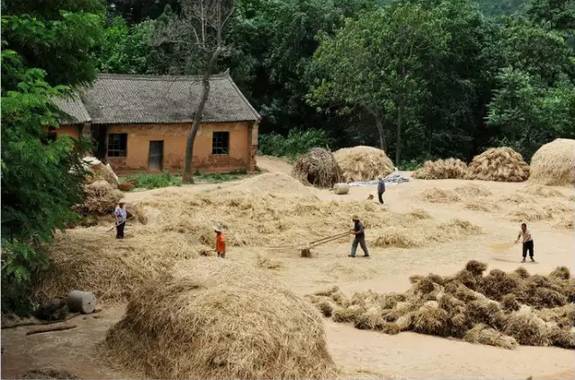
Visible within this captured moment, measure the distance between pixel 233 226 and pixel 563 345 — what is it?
1219 centimetres

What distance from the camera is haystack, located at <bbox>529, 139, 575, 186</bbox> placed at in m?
38.5

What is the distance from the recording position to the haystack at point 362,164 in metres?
41.1

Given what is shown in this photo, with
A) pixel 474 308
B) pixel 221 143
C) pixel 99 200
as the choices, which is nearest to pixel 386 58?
pixel 221 143

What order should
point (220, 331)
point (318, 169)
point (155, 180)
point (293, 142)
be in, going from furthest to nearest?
point (293, 142) → point (318, 169) → point (155, 180) → point (220, 331)

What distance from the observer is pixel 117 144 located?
41938 millimetres

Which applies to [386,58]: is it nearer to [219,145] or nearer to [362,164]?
[362,164]

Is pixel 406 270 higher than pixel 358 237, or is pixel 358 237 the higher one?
pixel 358 237

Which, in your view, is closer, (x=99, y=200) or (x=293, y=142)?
(x=99, y=200)

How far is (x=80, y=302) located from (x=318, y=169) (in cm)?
2253

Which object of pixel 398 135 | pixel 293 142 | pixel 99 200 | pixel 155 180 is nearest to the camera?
pixel 99 200

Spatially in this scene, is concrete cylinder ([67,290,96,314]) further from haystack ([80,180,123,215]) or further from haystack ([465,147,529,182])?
haystack ([465,147,529,182])

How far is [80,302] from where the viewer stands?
18422 mm

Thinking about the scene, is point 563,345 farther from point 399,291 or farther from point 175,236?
point 175,236

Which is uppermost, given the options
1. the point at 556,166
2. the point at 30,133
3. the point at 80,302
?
the point at 30,133
